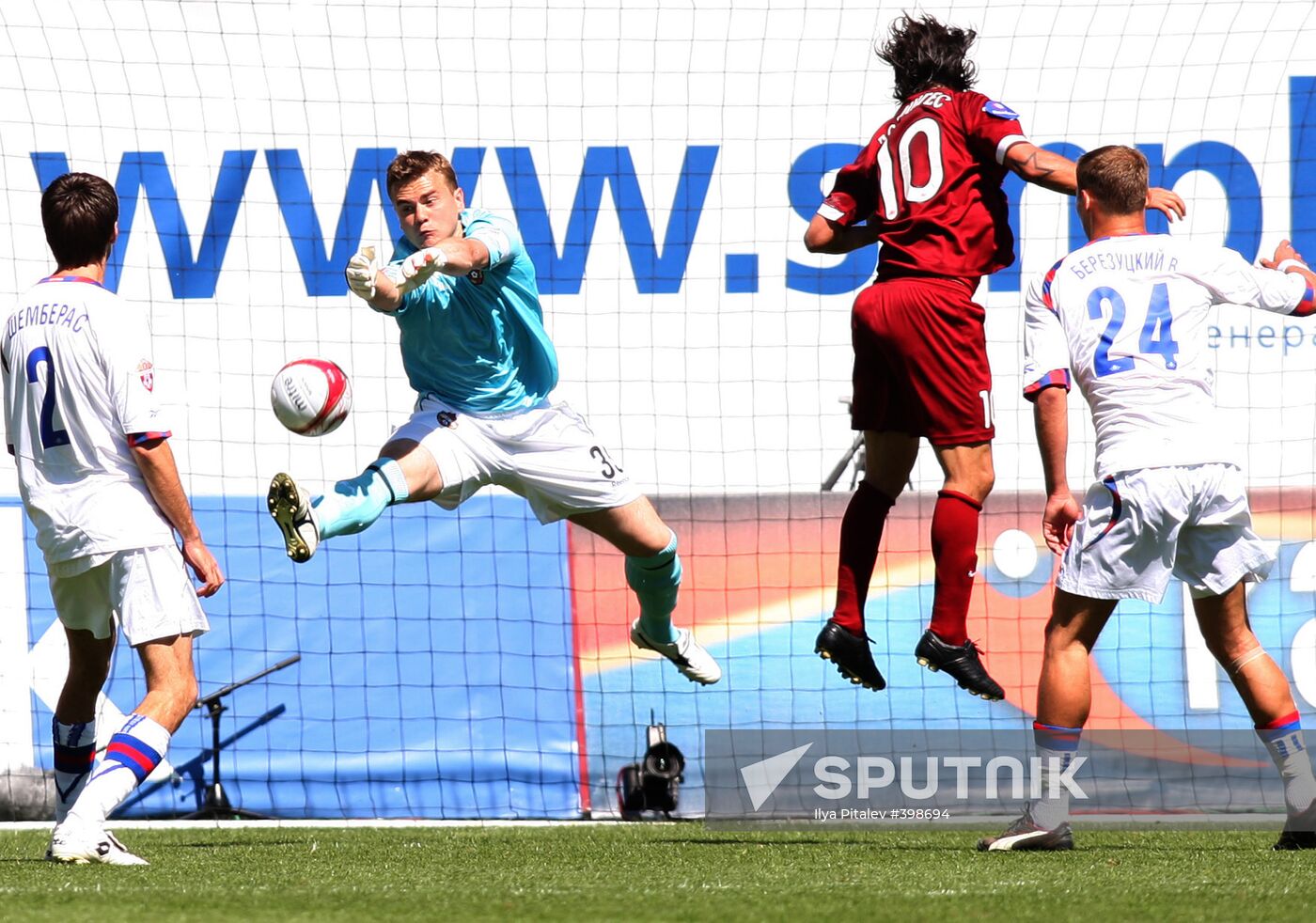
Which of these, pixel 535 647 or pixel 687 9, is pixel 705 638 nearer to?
pixel 535 647

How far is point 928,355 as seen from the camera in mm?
5590

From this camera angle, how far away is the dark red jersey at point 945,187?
5676mm

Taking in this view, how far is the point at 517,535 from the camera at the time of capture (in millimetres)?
8188

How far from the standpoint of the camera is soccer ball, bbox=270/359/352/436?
5.23 m

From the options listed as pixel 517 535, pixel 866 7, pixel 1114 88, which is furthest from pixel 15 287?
pixel 1114 88

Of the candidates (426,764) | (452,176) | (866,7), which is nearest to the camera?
(452,176)

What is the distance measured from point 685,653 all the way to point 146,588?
229 cm

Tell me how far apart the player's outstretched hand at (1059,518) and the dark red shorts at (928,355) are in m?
0.66

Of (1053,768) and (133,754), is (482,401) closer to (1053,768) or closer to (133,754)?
(133,754)

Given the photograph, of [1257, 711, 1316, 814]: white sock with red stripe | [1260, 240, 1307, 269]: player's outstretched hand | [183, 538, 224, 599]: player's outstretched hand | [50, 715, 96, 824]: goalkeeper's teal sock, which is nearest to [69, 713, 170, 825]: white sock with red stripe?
[183, 538, 224, 599]: player's outstretched hand

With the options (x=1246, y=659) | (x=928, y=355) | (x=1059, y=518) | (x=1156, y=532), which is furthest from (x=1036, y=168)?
(x=1246, y=659)

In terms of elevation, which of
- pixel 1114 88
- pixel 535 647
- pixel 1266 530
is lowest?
pixel 535 647

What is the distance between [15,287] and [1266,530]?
635 cm

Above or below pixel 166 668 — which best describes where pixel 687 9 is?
above
